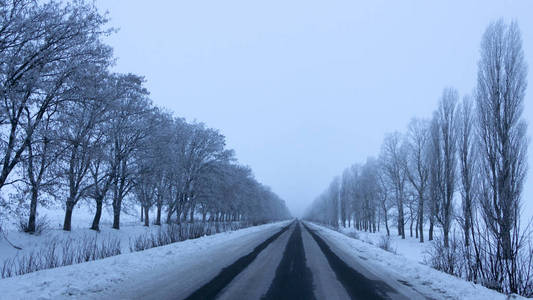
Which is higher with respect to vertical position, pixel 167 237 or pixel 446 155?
pixel 446 155

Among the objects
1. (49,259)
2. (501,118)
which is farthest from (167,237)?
(501,118)

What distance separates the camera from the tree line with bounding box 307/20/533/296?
9055mm

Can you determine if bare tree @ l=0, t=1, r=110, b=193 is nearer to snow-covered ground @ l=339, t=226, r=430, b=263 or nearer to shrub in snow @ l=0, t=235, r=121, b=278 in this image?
shrub in snow @ l=0, t=235, r=121, b=278

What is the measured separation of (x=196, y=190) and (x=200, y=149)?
4.80 metres

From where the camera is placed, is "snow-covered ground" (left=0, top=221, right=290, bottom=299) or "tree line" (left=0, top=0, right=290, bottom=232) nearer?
"snow-covered ground" (left=0, top=221, right=290, bottom=299)

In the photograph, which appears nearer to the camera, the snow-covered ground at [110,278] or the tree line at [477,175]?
the snow-covered ground at [110,278]

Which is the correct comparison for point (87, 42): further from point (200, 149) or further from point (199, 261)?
point (200, 149)

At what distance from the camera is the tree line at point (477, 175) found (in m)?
9.05

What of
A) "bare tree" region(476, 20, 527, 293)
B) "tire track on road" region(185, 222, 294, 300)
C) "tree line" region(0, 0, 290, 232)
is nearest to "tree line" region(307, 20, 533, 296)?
"bare tree" region(476, 20, 527, 293)

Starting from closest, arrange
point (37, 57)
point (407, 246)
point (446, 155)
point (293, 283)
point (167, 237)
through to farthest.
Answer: point (293, 283), point (37, 57), point (167, 237), point (446, 155), point (407, 246)

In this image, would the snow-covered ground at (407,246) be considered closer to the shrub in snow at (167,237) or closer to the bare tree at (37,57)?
the shrub in snow at (167,237)

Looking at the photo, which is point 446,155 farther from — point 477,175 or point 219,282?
point 219,282

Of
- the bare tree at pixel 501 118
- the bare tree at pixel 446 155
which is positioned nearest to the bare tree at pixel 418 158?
the bare tree at pixel 446 155

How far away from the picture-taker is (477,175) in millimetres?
14969
